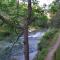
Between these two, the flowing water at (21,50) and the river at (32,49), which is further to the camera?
the river at (32,49)

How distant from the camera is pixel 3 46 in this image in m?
7.15

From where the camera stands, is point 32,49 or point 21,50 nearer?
point 21,50

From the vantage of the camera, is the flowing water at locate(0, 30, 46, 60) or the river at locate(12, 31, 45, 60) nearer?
the flowing water at locate(0, 30, 46, 60)

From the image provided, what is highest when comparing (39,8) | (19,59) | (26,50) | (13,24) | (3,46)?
(39,8)

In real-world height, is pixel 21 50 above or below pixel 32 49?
above

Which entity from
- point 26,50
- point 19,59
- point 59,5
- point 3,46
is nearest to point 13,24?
point 26,50

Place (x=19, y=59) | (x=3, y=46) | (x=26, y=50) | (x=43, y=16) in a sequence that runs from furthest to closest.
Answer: (x=19, y=59)
(x=3, y=46)
(x=43, y=16)
(x=26, y=50)

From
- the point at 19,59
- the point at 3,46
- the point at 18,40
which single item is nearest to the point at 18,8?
the point at 18,40

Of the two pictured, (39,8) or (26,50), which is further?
(39,8)

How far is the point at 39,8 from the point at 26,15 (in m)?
0.52

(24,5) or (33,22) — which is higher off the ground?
(24,5)

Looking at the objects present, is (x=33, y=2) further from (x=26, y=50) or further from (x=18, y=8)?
(x=26, y=50)

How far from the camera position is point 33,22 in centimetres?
539

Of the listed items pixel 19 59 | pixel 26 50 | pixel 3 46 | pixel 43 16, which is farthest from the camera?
pixel 19 59
